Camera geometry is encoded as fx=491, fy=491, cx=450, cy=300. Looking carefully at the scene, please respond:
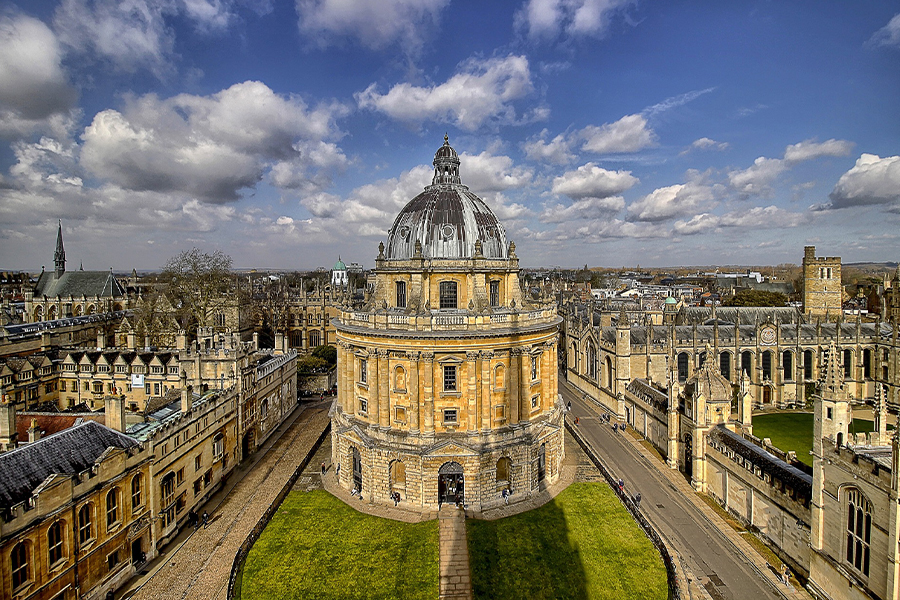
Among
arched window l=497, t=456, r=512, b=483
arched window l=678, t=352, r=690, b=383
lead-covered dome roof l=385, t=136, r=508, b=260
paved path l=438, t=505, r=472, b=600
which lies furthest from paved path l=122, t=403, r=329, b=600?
arched window l=678, t=352, r=690, b=383

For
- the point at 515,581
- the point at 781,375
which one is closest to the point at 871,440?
the point at 515,581

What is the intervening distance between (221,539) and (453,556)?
44.3ft

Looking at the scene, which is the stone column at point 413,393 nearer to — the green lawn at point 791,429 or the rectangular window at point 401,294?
the rectangular window at point 401,294

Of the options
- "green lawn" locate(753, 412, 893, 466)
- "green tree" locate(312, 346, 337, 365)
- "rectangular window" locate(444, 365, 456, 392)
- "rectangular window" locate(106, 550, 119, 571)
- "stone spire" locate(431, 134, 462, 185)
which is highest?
"stone spire" locate(431, 134, 462, 185)

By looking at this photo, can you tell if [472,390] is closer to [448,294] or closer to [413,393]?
[413,393]

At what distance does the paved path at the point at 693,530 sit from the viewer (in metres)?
23.5

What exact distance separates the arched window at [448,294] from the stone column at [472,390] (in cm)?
543

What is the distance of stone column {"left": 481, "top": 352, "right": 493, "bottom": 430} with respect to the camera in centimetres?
3141

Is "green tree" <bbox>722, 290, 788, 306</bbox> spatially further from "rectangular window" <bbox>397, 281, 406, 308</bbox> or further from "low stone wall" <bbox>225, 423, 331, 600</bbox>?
"low stone wall" <bbox>225, 423, 331, 600</bbox>

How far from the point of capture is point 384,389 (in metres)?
32.1

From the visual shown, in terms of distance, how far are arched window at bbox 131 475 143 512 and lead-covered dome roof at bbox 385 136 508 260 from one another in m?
20.7

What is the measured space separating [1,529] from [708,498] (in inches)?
1439

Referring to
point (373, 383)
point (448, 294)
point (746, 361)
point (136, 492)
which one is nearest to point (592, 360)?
point (746, 361)

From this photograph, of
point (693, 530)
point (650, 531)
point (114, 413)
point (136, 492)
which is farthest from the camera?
point (693, 530)
